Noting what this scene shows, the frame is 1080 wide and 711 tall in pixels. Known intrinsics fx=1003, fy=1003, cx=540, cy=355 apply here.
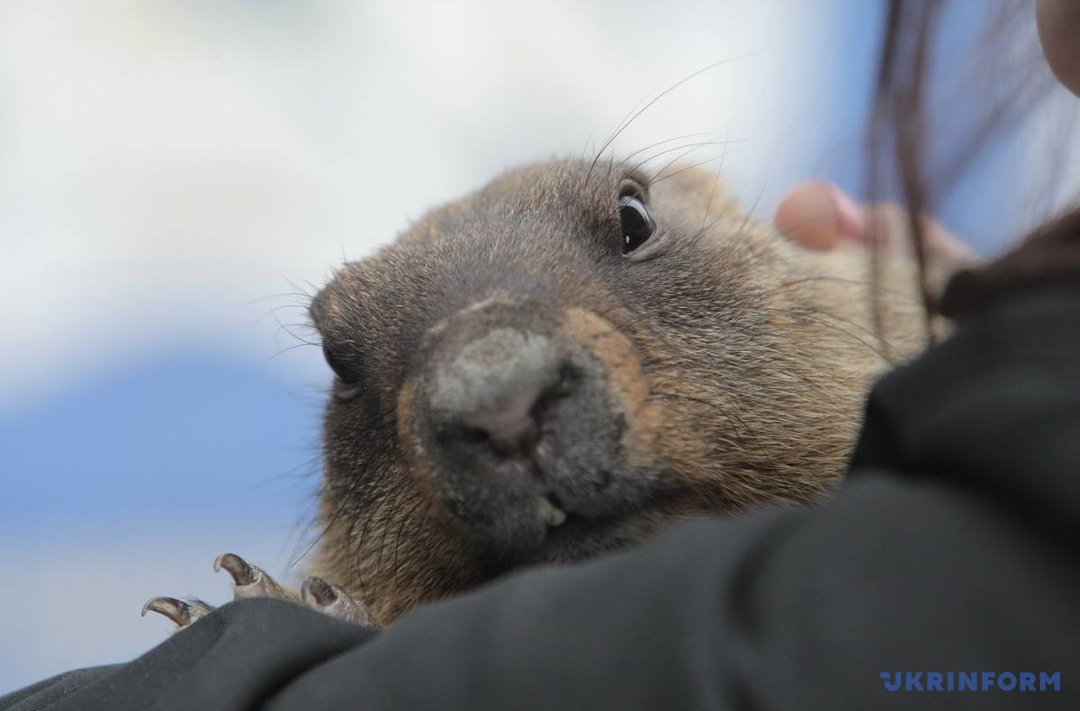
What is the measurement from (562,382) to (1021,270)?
85 centimetres

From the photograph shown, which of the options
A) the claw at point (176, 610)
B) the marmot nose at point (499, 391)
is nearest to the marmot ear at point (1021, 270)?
the marmot nose at point (499, 391)

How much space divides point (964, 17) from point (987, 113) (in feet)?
0.77

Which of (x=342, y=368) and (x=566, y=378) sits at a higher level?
(x=342, y=368)

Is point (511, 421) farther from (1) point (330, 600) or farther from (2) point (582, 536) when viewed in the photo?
(1) point (330, 600)

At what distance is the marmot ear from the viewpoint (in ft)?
4.03

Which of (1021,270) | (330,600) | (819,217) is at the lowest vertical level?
(330,600)

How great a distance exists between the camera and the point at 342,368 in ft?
8.95

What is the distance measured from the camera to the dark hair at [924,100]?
1.54 meters

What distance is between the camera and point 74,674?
2.01m

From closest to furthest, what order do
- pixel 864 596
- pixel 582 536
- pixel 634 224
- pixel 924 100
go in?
pixel 864 596 → pixel 924 100 → pixel 582 536 → pixel 634 224

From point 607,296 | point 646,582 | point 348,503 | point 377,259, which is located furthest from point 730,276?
point 646,582

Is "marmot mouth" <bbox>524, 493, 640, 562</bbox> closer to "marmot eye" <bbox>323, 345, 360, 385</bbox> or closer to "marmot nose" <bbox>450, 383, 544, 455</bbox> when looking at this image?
"marmot nose" <bbox>450, 383, 544, 455</bbox>

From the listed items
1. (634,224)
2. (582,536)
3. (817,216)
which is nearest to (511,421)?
(582,536)

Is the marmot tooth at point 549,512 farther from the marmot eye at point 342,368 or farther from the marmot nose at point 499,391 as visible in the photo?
the marmot eye at point 342,368
